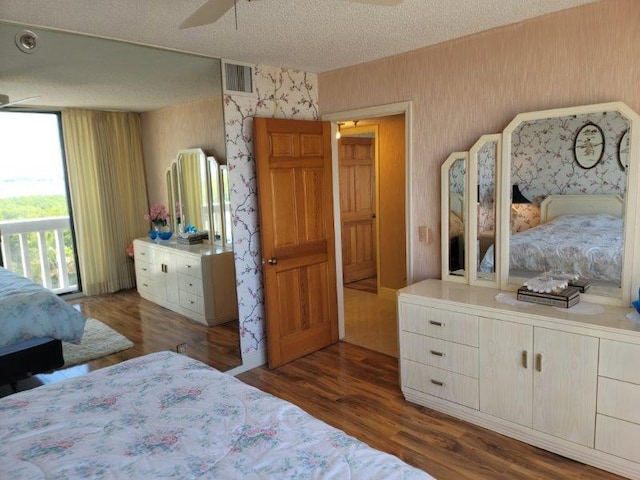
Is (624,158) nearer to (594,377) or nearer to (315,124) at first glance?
(594,377)

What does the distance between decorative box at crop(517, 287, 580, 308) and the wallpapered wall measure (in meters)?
0.81

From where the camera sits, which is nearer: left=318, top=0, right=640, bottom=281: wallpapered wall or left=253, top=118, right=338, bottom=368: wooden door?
left=318, top=0, right=640, bottom=281: wallpapered wall

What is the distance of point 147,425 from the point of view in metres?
1.50

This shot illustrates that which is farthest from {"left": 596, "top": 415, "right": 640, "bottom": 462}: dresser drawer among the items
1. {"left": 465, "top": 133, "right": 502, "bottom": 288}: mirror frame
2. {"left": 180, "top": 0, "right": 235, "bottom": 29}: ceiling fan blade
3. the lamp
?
{"left": 180, "top": 0, "right": 235, "bottom": 29}: ceiling fan blade

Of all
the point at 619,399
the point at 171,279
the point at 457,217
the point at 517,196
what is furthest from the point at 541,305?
the point at 171,279

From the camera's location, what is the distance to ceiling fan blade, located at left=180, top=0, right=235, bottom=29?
5.61 feet

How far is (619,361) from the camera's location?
217cm

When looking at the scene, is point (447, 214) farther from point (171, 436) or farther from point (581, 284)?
point (171, 436)

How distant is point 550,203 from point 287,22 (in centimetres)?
191

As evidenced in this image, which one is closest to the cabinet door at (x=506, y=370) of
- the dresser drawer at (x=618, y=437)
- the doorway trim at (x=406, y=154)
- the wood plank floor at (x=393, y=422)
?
the wood plank floor at (x=393, y=422)

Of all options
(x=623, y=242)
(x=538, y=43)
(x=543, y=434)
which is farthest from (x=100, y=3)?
(x=543, y=434)

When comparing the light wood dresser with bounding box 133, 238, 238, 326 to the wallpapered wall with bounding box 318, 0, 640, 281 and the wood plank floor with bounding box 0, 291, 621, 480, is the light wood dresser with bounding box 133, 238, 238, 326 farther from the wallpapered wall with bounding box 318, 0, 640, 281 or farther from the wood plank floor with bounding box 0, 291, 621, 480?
the wallpapered wall with bounding box 318, 0, 640, 281

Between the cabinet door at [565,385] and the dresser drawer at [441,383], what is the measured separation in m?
0.38

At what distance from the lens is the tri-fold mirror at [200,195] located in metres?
3.16
